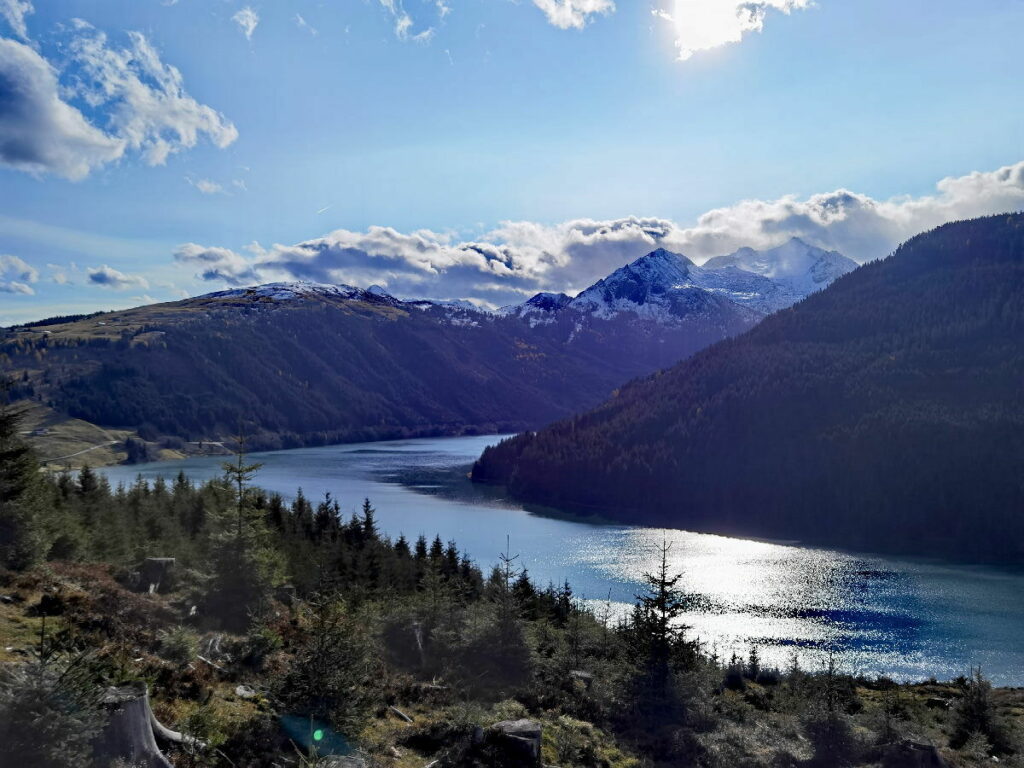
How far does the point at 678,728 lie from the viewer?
2627 centimetres

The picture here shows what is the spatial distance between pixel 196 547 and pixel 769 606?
224 feet

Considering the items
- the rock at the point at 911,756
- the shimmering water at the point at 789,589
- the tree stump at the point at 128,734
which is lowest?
the shimmering water at the point at 789,589

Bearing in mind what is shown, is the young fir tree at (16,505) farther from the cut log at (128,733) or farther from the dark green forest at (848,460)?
the dark green forest at (848,460)

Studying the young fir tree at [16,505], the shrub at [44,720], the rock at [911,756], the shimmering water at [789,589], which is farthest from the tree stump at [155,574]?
the shimmering water at [789,589]

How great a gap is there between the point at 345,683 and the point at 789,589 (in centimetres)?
8684

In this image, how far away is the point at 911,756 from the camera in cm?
2250

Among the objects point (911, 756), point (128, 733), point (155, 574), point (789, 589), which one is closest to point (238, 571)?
point (155, 574)

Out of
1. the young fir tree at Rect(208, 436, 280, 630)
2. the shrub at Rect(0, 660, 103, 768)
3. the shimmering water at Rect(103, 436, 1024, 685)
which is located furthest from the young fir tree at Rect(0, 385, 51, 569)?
the shimmering water at Rect(103, 436, 1024, 685)

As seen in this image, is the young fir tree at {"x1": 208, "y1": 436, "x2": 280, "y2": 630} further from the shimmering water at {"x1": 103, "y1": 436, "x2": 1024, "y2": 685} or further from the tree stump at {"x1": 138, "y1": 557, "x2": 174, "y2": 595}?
the shimmering water at {"x1": 103, "y1": 436, "x2": 1024, "y2": 685}

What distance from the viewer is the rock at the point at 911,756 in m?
22.1

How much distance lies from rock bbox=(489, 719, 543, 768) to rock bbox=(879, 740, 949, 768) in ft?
40.8

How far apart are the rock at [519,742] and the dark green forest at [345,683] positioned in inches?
1.9

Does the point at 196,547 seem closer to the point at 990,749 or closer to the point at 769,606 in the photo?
the point at 990,749

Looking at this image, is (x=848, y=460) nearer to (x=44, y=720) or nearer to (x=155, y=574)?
(x=155, y=574)
